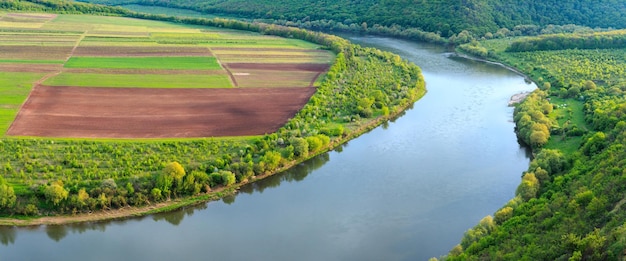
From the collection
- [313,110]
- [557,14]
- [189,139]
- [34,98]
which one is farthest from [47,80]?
[557,14]

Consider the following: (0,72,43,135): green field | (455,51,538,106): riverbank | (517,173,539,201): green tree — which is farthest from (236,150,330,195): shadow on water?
(455,51,538,106): riverbank

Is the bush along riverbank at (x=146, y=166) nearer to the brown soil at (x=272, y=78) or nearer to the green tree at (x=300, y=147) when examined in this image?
the green tree at (x=300, y=147)

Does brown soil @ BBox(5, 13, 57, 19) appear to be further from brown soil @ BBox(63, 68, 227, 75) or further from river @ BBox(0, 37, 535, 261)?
river @ BBox(0, 37, 535, 261)

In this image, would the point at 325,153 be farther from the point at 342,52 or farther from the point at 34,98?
the point at 342,52

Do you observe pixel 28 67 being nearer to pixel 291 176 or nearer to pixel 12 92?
pixel 12 92

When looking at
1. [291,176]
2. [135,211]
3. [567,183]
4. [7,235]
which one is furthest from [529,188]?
[7,235]

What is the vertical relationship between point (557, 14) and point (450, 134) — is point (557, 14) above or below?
above
